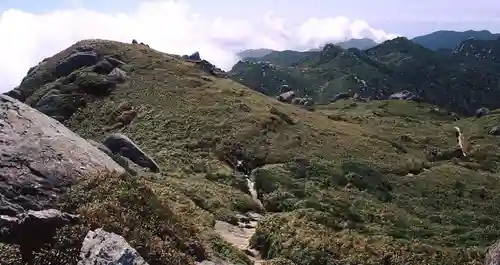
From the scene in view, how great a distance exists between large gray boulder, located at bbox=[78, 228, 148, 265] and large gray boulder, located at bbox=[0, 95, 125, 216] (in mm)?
4293

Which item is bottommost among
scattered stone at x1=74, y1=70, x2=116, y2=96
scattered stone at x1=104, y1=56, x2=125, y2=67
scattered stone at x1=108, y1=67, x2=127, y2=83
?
scattered stone at x1=74, y1=70, x2=116, y2=96

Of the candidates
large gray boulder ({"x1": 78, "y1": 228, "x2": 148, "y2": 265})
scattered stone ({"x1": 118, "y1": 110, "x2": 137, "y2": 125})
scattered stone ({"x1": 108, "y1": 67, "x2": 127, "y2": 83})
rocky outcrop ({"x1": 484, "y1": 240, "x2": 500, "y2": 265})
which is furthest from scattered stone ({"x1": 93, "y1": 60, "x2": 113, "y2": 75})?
rocky outcrop ({"x1": 484, "y1": 240, "x2": 500, "y2": 265})

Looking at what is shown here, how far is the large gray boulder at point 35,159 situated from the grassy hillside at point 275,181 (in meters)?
1.32

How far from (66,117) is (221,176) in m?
34.0

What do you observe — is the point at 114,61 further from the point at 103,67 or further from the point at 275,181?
the point at 275,181

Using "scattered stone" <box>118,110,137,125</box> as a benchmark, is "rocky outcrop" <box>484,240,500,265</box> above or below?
below

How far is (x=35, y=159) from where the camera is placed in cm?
2264

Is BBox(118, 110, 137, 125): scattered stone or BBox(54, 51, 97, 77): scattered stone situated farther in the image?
BBox(54, 51, 97, 77): scattered stone

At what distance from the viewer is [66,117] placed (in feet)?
249

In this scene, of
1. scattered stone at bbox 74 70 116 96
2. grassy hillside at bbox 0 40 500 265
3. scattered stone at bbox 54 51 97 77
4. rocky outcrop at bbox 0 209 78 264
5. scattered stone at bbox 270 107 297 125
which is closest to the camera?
rocky outcrop at bbox 0 209 78 264

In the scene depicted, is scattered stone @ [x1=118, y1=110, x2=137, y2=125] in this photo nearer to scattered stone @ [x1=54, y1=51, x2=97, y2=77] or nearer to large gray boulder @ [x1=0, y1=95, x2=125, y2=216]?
scattered stone @ [x1=54, y1=51, x2=97, y2=77]

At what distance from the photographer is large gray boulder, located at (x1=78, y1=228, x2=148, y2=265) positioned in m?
16.0

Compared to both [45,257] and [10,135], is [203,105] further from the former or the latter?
[45,257]

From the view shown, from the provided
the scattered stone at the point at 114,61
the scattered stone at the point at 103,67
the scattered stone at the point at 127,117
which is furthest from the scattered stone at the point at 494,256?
the scattered stone at the point at 114,61
